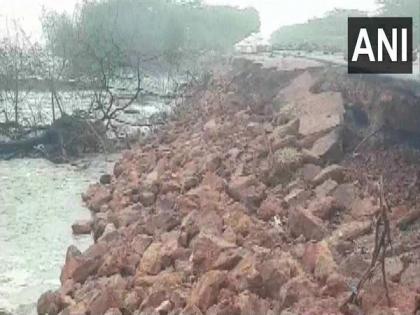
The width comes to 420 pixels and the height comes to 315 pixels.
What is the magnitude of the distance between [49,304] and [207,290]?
225 centimetres

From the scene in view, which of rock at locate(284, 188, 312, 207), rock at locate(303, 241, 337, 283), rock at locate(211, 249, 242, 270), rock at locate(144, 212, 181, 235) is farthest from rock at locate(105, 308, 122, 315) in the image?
rock at locate(284, 188, 312, 207)

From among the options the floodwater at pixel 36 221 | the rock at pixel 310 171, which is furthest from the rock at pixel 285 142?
A: the floodwater at pixel 36 221

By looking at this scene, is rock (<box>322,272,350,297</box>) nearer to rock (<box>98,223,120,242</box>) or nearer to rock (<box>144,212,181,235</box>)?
rock (<box>144,212,181,235</box>)

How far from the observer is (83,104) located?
20266 millimetres

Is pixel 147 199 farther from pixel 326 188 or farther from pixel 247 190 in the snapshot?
pixel 326 188

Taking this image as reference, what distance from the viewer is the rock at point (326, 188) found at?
23.4 ft

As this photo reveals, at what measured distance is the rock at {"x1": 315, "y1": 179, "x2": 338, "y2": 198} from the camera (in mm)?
7120

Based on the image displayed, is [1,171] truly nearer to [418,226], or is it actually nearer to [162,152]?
[162,152]

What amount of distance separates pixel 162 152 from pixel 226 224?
6.51 m

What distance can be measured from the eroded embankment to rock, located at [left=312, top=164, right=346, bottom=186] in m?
0.01

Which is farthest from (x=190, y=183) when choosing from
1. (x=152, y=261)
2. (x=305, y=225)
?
(x=305, y=225)

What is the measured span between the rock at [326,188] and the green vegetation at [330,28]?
1723 cm

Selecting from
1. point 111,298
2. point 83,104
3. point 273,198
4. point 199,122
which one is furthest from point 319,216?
point 83,104

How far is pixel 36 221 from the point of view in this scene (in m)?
11.1
